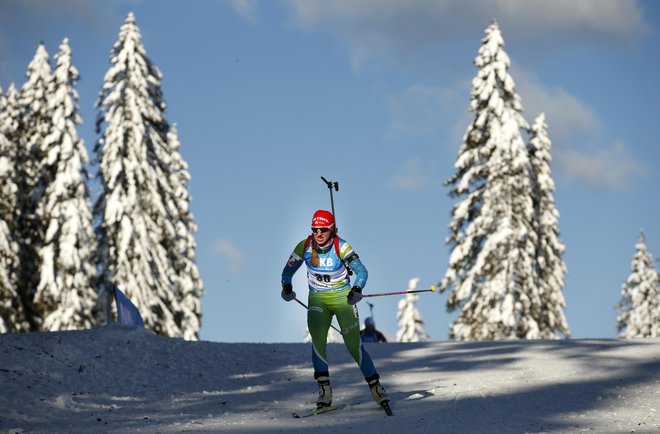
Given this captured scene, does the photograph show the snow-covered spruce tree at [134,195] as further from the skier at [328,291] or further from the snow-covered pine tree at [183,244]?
the skier at [328,291]

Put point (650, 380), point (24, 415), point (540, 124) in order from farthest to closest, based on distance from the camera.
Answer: point (540, 124)
point (650, 380)
point (24, 415)

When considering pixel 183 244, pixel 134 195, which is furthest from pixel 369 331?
pixel 183 244

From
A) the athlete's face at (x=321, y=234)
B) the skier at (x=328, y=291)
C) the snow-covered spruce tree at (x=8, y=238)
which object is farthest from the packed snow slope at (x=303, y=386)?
the snow-covered spruce tree at (x=8, y=238)

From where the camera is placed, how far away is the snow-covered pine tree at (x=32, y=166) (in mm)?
34844

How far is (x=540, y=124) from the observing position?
37.2 m

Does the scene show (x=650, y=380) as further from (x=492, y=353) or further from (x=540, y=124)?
(x=540, y=124)

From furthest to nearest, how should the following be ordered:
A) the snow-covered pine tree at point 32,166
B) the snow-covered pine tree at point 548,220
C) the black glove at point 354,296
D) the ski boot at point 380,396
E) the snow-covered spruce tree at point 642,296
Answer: the snow-covered spruce tree at point 642,296
the snow-covered pine tree at point 548,220
the snow-covered pine tree at point 32,166
the ski boot at point 380,396
the black glove at point 354,296

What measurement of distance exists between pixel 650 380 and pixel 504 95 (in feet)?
75.9

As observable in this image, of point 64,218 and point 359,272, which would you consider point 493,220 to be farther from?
point 359,272

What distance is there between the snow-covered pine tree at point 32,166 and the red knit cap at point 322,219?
2737cm

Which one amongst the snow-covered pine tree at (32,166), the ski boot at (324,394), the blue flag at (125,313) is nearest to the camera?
the ski boot at (324,394)

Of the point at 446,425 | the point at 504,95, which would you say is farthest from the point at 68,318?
the point at 446,425

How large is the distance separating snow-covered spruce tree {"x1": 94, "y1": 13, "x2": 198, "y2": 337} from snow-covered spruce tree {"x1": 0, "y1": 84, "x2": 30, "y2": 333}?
125 inches

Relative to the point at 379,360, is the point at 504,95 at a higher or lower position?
higher
